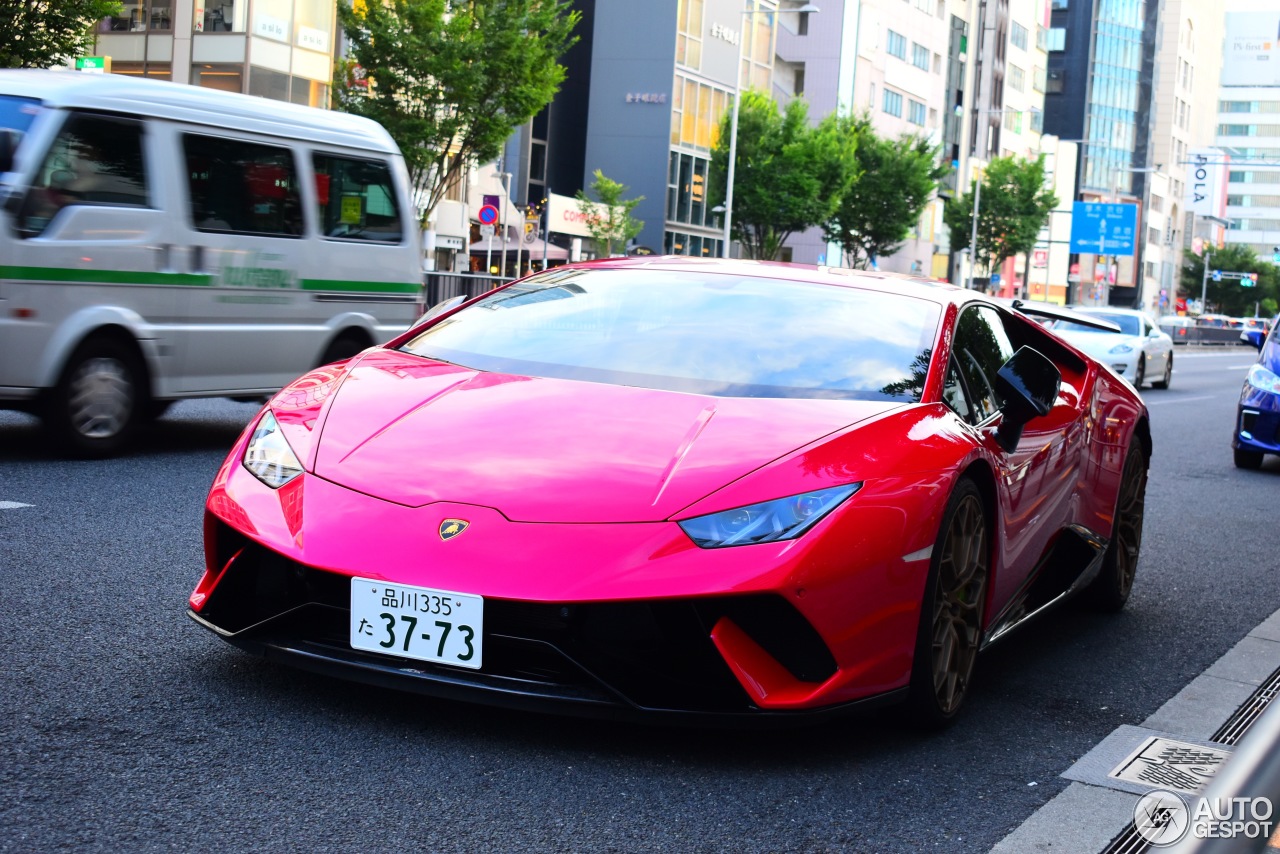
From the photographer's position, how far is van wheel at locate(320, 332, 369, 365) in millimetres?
10209

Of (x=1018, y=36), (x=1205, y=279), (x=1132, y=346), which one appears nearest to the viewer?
(x=1132, y=346)

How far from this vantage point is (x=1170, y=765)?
12.5 feet

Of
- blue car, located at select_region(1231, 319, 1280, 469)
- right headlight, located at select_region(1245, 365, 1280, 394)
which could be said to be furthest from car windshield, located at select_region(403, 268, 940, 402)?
right headlight, located at select_region(1245, 365, 1280, 394)

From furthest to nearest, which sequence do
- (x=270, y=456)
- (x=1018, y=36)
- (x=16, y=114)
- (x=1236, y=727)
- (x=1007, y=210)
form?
1. (x=1018, y=36)
2. (x=1007, y=210)
3. (x=16, y=114)
4. (x=1236, y=727)
5. (x=270, y=456)

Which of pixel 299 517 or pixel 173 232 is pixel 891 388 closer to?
pixel 299 517

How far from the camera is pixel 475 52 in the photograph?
29.4 metres

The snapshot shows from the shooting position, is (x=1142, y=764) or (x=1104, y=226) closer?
(x=1142, y=764)

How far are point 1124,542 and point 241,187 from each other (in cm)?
570

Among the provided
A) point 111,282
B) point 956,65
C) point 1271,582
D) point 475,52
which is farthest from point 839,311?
point 956,65

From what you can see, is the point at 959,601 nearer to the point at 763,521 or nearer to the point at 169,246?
the point at 763,521

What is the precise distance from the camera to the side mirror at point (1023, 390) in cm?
457

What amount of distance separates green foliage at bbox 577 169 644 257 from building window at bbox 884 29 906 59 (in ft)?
104

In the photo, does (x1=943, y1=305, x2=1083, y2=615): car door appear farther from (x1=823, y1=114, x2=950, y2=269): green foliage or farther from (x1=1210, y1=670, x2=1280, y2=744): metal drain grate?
(x1=823, y1=114, x2=950, y2=269): green foliage

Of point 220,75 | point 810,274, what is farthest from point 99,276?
point 220,75
